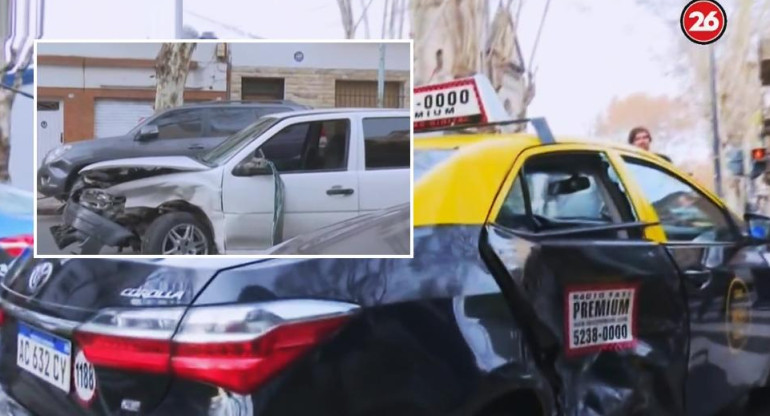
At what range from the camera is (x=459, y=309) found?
2.91 m

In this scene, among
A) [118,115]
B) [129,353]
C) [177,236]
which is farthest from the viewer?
[118,115]

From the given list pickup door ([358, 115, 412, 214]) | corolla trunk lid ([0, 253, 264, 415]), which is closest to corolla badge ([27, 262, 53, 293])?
corolla trunk lid ([0, 253, 264, 415])

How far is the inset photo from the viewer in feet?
10.2

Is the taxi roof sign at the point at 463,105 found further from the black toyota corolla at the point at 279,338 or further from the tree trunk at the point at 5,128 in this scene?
the tree trunk at the point at 5,128

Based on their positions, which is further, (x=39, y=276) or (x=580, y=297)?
(x=580, y=297)

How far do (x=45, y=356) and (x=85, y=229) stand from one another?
1.40 feet

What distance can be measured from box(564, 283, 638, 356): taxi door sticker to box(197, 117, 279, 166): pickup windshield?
1.17m

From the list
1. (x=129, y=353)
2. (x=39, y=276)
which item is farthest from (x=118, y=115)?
(x=129, y=353)

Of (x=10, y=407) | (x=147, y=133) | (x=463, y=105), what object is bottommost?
(x=10, y=407)

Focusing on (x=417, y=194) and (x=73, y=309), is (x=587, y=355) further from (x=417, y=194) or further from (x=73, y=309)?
(x=73, y=309)

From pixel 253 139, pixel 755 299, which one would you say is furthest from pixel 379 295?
pixel 755 299

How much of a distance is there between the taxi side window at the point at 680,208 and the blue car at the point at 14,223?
218 cm

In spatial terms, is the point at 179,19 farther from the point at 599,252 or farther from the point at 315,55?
the point at 599,252

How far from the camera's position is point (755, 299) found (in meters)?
4.06
